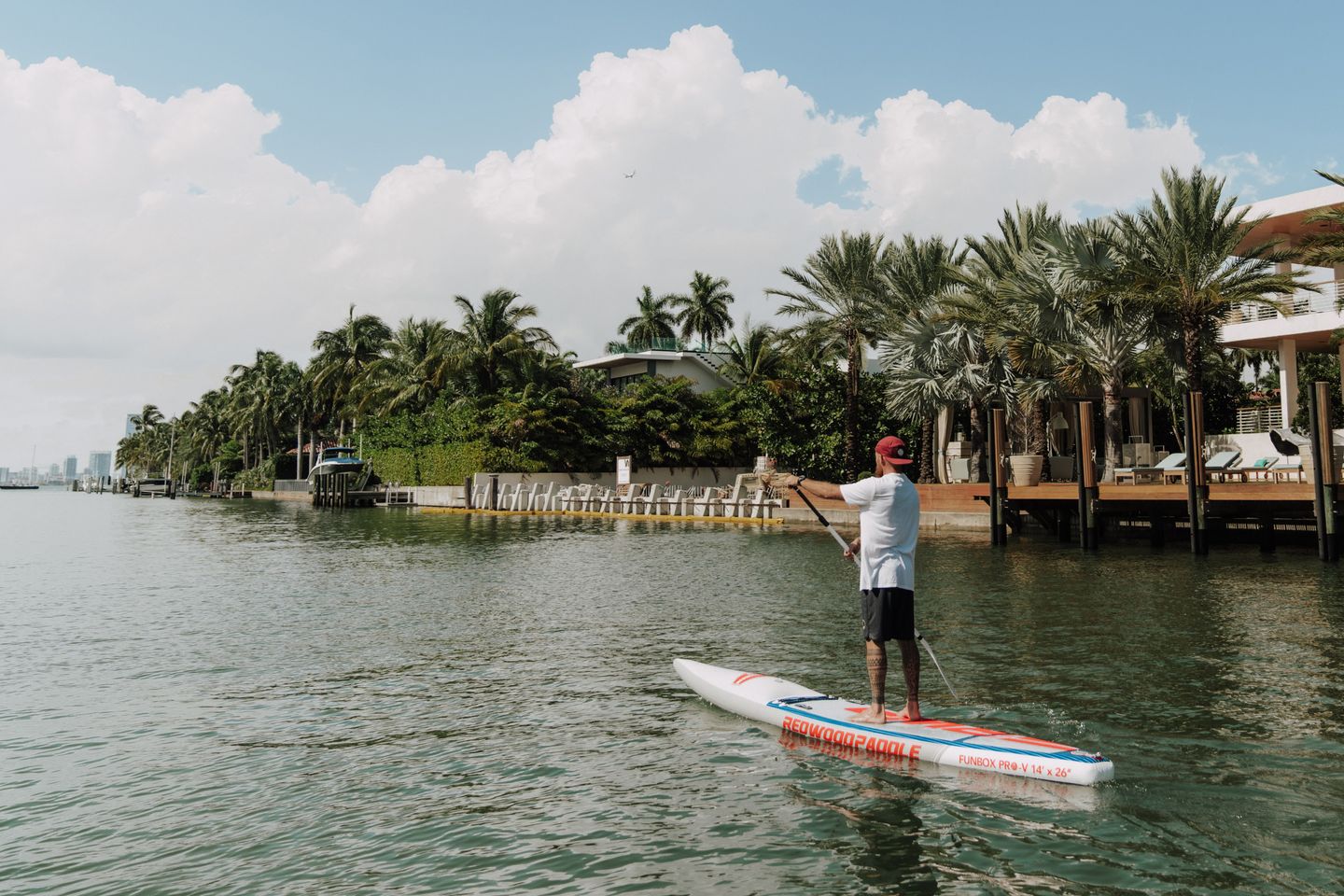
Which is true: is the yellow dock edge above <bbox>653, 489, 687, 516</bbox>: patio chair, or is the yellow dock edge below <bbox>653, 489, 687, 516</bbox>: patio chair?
below

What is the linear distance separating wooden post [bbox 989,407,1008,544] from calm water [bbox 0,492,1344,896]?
10.2 m

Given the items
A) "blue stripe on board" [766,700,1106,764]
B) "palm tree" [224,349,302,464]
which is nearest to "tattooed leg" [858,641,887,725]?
"blue stripe on board" [766,700,1106,764]

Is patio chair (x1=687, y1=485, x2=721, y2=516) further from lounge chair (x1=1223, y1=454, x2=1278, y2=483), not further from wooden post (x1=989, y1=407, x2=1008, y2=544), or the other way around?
lounge chair (x1=1223, y1=454, x2=1278, y2=483)

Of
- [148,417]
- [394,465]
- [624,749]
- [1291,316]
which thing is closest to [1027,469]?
[1291,316]


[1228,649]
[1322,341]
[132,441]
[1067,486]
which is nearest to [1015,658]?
[1228,649]

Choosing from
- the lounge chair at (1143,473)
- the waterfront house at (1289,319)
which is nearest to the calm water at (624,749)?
the lounge chair at (1143,473)

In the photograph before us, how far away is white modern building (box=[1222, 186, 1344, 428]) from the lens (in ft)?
112

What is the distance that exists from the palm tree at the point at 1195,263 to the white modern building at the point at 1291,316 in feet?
19.6

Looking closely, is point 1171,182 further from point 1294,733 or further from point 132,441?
point 132,441

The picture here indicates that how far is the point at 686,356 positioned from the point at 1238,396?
106 ft

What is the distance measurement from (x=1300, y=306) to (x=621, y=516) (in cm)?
2970

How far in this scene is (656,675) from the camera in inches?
433

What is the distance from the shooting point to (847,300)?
43625 millimetres

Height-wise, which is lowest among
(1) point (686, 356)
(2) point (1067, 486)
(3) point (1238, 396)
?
(2) point (1067, 486)
